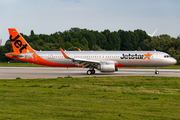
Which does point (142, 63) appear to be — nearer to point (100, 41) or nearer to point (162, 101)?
point (162, 101)

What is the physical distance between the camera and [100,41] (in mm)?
153750

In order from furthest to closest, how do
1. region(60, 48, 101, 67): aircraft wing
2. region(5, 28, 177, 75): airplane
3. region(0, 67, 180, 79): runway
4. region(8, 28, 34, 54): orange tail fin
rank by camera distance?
region(8, 28, 34, 54): orange tail fin → region(5, 28, 177, 75): airplane → region(60, 48, 101, 67): aircraft wing → region(0, 67, 180, 79): runway

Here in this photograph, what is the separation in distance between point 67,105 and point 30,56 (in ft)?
88.8

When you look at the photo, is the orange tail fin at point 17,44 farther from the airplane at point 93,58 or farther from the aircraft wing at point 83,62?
the aircraft wing at point 83,62

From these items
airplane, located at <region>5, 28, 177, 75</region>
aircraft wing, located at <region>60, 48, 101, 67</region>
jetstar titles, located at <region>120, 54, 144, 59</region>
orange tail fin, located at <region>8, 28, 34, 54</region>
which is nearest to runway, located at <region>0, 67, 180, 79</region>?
airplane, located at <region>5, 28, 177, 75</region>

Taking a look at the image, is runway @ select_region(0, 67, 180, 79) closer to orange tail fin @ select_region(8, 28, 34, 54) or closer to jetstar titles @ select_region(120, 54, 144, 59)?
jetstar titles @ select_region(120, 54, 144, 59)

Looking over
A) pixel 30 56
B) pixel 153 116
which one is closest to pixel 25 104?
pixel 153 116

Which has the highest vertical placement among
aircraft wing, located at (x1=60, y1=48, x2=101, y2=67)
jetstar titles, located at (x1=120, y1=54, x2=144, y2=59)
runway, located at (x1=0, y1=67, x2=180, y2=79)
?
jetstar titles, located at (x1=120, y1=54, x2=144, y2=59)

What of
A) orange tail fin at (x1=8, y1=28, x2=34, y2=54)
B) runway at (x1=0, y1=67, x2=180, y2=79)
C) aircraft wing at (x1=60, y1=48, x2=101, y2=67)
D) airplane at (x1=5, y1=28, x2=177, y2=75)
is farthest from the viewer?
orange tail fin at (x1=8, y1=28, x2=34, y2=54)

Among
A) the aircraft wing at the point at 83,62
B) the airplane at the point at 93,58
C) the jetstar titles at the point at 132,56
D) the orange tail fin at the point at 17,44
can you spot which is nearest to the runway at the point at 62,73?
the airplane at the point at 93,58

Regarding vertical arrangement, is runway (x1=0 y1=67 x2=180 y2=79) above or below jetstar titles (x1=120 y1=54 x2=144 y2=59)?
below

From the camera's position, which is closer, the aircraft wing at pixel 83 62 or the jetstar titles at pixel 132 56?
the aircraft wing at pixel 83 62

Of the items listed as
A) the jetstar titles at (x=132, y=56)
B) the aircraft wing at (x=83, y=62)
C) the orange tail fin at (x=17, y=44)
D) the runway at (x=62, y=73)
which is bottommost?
the runway at (x=62, y=73)

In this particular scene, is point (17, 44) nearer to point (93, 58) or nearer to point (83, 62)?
point (83, 62)
